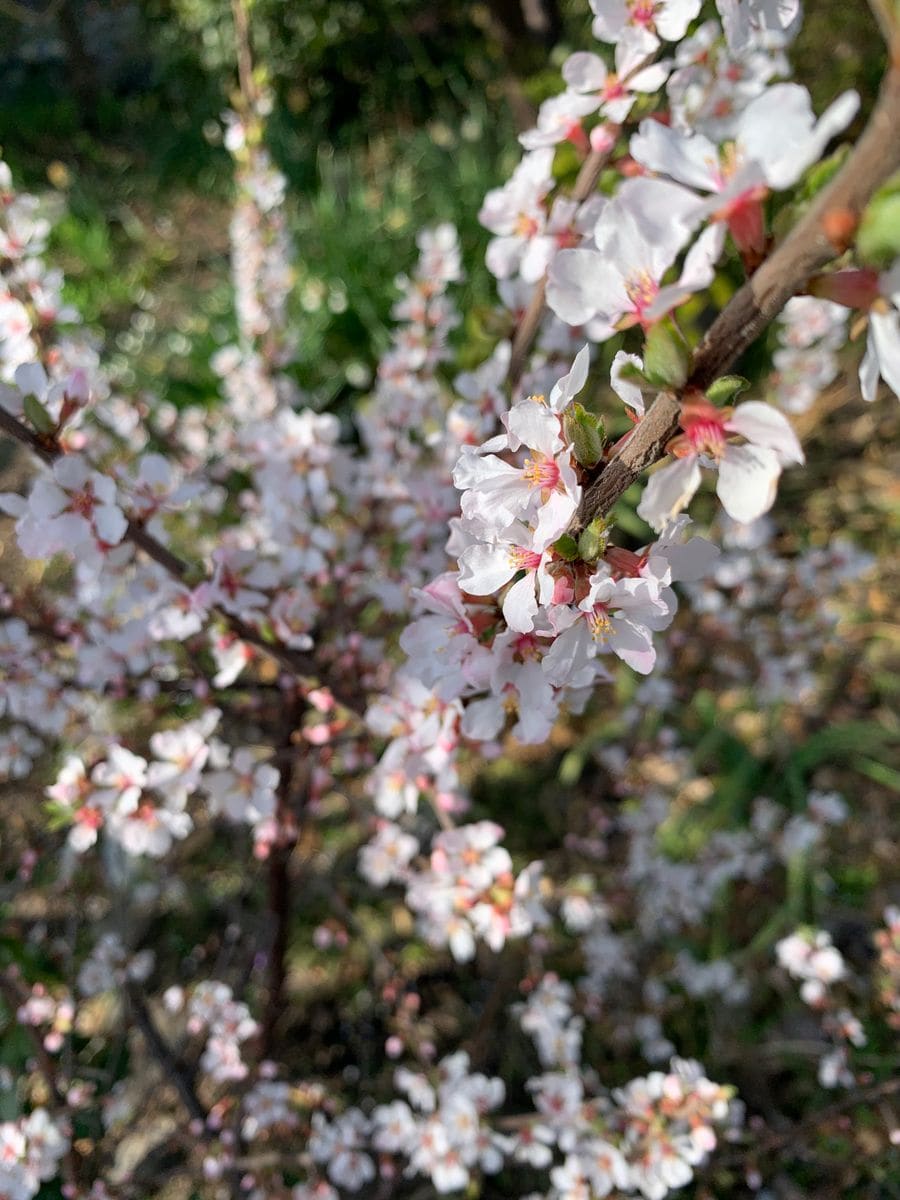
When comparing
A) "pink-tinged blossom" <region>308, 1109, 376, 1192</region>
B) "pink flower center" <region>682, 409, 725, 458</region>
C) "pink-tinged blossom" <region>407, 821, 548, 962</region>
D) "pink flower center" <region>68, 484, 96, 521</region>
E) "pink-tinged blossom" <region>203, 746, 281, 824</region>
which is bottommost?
"pink-tinged blossom" <region>308, 1109, 376, 1192</region>

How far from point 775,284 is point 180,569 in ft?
2.92

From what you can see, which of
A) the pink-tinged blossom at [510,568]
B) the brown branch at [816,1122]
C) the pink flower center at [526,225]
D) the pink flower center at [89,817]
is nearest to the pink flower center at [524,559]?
the pink-tinged blossom at [510,568]

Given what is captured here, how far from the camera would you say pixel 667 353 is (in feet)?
1.83

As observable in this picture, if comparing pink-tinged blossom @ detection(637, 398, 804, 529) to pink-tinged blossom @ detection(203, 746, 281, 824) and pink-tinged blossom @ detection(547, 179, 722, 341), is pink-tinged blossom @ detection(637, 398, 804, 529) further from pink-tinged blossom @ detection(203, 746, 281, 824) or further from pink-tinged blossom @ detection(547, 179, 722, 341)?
pink-tinged blossom @ detection(203, 746, 281, 824)

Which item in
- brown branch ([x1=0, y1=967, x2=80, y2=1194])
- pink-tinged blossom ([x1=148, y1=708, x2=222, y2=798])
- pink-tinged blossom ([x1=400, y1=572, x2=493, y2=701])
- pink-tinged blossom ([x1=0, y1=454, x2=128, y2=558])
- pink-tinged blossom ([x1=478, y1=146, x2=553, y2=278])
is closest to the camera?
pink-tinged blossom ([x1=400, y1=572, x2=493, y2=701])

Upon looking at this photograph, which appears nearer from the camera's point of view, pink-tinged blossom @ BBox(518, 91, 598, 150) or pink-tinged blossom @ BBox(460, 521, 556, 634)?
pink-tinged blossom @ BBox(460, 521, 556, 634)

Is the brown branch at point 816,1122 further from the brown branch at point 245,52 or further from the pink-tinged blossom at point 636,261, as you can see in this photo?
the brown branch at point 245,52

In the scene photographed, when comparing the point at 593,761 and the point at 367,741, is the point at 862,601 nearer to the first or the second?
the point at 593,761

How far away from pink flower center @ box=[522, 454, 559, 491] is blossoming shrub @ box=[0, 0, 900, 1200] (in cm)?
1

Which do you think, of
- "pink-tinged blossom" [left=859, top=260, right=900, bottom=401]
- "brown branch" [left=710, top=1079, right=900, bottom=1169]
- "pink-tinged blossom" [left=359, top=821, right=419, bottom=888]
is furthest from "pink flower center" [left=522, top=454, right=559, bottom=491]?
"brown branch" [left=710, top=1079, right=900, bottom=1169]

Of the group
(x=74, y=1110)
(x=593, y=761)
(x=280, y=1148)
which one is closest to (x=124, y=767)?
(x=74, y=1110)

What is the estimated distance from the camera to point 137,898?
2.50 meters

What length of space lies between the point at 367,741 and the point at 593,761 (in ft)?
4.90

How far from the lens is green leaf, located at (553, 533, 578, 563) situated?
2.30ft
